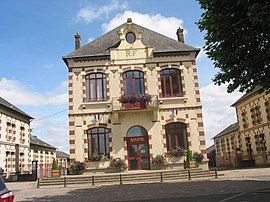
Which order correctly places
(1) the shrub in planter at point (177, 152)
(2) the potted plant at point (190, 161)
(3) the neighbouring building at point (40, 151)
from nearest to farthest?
(2) the potted plant at point (190, 161), (1) the shrub in planter at point (177, 152), (3) the neighbouring building at point (40, 151)

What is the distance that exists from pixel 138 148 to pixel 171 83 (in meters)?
5.45

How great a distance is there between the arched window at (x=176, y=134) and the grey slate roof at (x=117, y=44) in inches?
222

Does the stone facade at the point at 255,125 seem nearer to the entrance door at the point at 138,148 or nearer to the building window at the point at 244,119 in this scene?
the building window at the point at 244,119

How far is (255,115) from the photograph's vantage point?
31141 millimetres

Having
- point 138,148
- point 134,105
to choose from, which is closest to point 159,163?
point 138,148

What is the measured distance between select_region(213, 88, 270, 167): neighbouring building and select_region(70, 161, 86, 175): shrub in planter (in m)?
15.2

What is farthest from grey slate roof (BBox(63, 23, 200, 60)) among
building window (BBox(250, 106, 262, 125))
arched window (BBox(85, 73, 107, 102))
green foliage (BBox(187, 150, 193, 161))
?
building window (BBox(250, 106, 262, 125))

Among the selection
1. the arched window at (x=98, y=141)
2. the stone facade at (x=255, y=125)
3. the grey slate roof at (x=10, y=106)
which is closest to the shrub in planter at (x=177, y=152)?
the arched window at (x=98, y=141)

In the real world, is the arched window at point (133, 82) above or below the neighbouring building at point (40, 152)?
above

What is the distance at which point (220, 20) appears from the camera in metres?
11.0

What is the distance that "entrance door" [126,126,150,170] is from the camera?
883 inches

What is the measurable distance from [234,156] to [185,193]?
20.4m

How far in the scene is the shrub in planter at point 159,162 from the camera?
71.8ft

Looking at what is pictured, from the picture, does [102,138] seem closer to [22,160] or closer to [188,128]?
[188,128]
